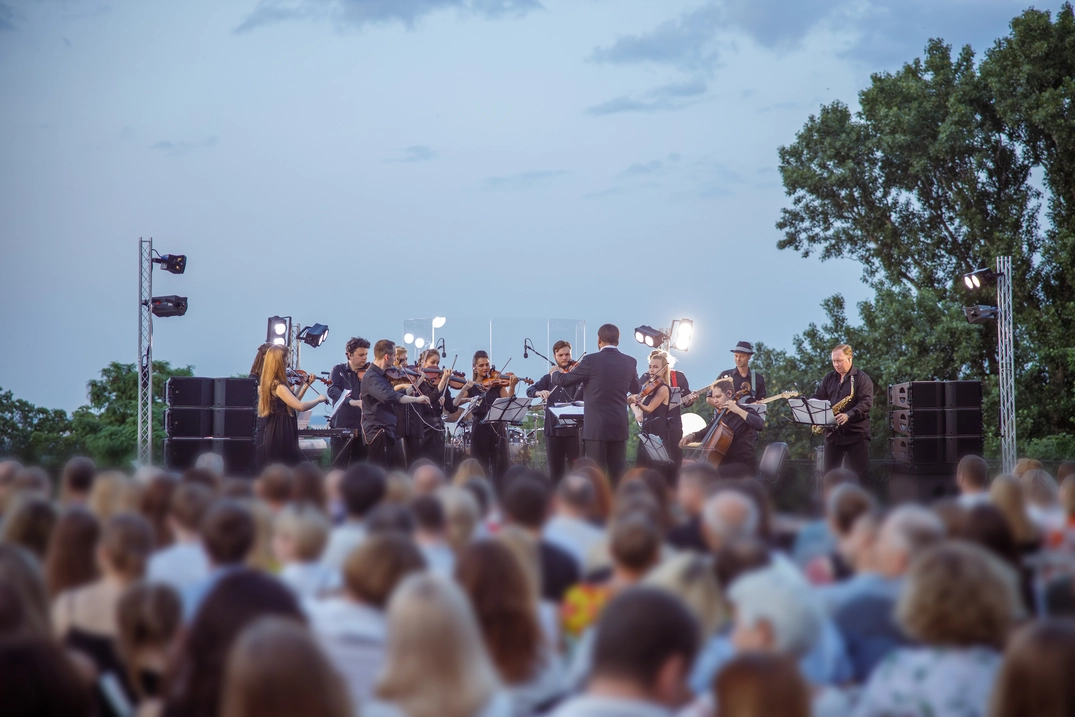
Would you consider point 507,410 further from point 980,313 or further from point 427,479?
point 427,479

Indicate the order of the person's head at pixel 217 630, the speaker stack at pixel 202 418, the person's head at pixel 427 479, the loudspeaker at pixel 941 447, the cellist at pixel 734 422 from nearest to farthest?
the person's head at pixel 217 630 → the person's head at pixel 427 479 → the speaker stack at pixel 202 418 → the cellist at pixel 734 422 → the loudspeaker at pixel 941 447

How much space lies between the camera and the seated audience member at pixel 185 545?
3943 millimetres

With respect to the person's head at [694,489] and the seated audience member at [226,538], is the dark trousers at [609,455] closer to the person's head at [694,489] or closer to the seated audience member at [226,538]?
the person's head at [694,489]

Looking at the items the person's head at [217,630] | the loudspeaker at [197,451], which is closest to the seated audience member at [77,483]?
the person's head at [217,630]

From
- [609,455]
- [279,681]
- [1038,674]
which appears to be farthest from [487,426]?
[279,681]

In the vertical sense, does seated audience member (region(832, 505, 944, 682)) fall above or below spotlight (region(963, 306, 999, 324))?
below

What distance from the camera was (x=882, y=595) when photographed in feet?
11.3

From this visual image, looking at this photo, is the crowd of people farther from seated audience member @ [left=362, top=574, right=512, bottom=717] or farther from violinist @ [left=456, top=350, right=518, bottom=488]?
violinist @ [left=456, top=350, right=518, bottom=488]

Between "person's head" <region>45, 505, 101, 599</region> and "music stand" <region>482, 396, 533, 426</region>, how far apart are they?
8.87m

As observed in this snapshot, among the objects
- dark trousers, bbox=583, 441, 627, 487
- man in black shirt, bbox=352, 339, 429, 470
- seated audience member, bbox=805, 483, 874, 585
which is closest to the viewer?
seated audience member, bbox=805, 483, 874, 585

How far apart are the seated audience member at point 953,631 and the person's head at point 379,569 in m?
1.30

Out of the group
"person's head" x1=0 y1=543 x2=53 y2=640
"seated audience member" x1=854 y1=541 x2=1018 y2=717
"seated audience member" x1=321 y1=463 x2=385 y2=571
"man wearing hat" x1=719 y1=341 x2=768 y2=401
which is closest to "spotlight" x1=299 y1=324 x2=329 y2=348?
"man wearing hat" x1=719 y1=341 x2=768 y2=401

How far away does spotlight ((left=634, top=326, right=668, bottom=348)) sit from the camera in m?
14.2

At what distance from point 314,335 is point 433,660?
12.9 meters
